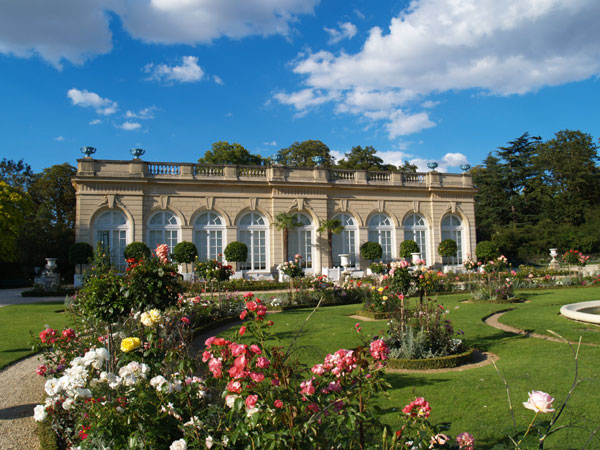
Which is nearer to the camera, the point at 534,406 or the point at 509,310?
the point at 534,406

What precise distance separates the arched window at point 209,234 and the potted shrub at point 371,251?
7811 millimetres

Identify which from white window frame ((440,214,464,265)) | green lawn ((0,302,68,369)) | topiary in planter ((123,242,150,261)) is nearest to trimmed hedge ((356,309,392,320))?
green lawn ((0,302,68,369))

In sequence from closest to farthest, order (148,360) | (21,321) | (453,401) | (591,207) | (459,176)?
(148,360)
(453,401)
(21,321)
(459,176)
(591,207)

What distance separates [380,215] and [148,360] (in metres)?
23.1

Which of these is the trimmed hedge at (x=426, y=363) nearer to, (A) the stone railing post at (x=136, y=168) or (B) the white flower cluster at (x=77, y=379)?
(B) the white flower cluster at (x=77, y=379)

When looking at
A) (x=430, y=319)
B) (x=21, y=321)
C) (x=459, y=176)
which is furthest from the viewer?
(x=459, y=176)

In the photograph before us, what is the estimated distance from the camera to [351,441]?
261 cm

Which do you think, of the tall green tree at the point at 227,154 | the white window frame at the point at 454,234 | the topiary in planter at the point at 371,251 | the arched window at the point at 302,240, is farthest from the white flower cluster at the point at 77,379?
the tall green tree at the point at 227,154

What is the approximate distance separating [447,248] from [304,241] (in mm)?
8633

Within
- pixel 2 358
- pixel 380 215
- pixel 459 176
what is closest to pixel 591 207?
pixel 459 176

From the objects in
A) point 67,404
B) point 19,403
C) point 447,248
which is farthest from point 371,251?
point 67,404

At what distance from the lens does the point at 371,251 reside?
24.0 meters

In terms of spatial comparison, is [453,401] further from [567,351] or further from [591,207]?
[591,207]

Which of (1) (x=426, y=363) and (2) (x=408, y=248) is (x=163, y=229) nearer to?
(2) (x=408, y=248)
